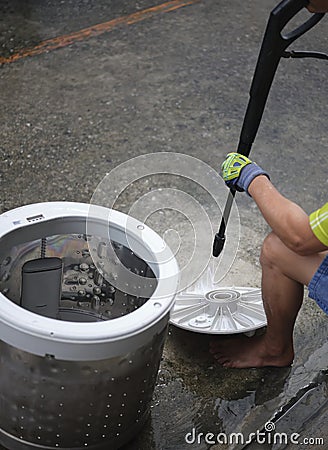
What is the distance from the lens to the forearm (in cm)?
159

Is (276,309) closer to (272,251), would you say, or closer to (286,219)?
(272,251)

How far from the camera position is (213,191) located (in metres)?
2.03

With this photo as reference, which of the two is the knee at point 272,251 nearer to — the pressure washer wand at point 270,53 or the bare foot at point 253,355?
the pressure washer wand at point 270,53

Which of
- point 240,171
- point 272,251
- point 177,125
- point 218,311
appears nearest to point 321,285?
point 272,251

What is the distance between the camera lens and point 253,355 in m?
1.99

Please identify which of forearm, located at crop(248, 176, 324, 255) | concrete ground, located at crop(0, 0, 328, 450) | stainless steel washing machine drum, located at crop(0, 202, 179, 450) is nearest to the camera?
stainless steel washing machine drum, located at crop(0, 202, 179, 450)

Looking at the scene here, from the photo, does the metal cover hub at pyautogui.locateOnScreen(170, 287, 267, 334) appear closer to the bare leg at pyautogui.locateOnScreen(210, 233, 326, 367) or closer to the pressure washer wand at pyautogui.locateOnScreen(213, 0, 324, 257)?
the bare leg at pyautogui.locateOnScreen(210, 233, 326, 367)

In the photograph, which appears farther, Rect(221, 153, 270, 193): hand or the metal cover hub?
the metal cover hub

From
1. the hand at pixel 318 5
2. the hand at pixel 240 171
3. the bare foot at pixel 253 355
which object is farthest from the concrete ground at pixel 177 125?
the hand at pixel 318 5

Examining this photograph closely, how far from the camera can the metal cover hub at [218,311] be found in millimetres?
2000

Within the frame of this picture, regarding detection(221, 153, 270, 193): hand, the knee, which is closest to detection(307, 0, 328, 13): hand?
detection(221, 153, 270, 193): hand

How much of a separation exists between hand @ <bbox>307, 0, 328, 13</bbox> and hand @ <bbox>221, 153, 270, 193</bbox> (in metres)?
0.38

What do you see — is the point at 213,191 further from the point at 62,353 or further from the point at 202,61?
the point at 202,61

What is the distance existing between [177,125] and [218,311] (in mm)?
1125
